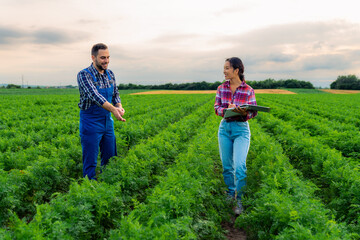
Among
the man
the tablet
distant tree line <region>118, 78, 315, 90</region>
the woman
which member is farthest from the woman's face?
distant tree line <region>118, 78, 315, 90</region>

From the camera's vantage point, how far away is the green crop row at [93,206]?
285 cm

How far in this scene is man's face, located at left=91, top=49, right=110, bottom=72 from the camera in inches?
174

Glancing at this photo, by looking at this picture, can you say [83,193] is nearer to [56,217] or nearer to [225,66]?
[56,217]

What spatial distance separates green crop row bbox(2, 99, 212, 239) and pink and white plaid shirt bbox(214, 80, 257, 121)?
7.08 ft

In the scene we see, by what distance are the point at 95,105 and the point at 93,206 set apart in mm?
1785

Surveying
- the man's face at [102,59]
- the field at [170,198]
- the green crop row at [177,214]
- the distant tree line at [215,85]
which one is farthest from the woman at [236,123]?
the distant tree line at [215,85]

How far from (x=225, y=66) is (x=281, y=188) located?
227cm

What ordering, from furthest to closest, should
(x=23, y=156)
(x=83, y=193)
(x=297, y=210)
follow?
(x=23, y=156)
(x=83, y=193)
(x=297, y=210)

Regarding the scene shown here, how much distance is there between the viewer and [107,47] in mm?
4457

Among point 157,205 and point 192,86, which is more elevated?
point 192,86

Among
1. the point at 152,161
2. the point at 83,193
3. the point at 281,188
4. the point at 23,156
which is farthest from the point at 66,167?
the point at 281,188

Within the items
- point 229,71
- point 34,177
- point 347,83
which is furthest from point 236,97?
point 347,83

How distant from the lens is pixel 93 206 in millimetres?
A: 3789

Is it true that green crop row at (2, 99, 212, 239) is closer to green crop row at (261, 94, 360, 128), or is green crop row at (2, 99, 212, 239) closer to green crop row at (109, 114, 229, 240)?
green crop row at (109, 114, 229, 240)
